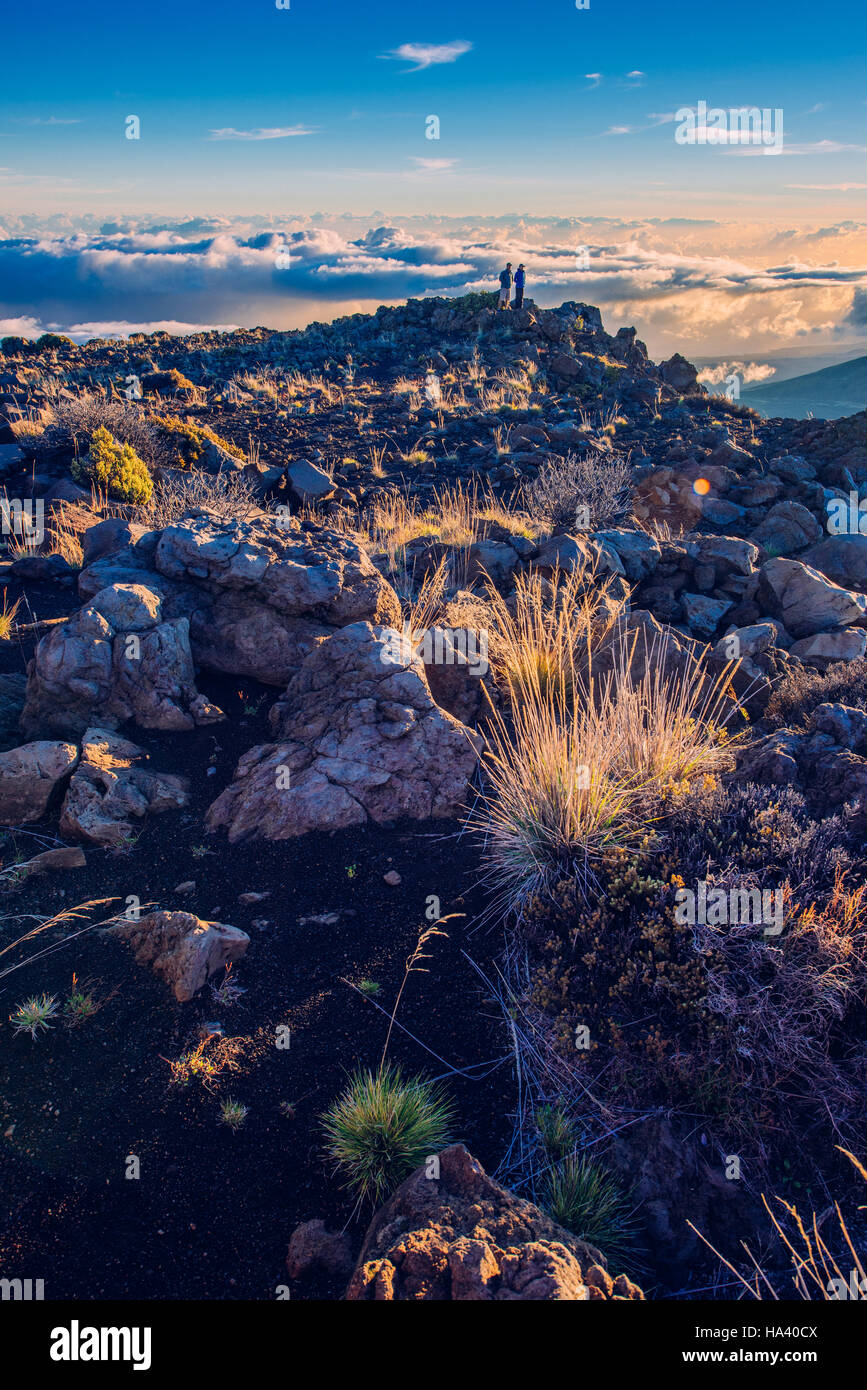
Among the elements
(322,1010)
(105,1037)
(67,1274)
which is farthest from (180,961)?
(67,1274)

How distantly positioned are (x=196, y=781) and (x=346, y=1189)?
2.86 metres

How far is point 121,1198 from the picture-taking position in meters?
2.77

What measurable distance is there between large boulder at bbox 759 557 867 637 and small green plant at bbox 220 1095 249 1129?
6166 millimetres

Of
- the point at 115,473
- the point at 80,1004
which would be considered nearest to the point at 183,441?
the point at 115,473

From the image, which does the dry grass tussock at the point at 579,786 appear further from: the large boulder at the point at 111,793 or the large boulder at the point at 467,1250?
the large boulder at the point at 111,793

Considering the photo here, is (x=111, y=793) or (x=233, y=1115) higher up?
(x=111, y=793)

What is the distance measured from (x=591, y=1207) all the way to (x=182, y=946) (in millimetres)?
2078

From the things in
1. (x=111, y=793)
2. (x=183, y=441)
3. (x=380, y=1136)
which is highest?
(x=183, y=441)

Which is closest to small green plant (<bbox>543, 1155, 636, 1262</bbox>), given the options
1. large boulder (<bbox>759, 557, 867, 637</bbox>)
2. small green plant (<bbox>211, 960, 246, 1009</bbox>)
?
small green plant (<bbox>211, 960, 246, 1009</bbox>)

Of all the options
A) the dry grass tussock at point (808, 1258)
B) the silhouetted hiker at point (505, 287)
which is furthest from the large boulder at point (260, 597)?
the silhouetted hiker at point (505, 287)

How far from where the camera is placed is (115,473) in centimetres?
1036

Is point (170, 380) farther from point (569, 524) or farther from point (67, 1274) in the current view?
point (67, 1274)

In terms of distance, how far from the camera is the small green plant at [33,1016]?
3.30 m

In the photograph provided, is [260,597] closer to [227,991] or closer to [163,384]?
[227,991]
